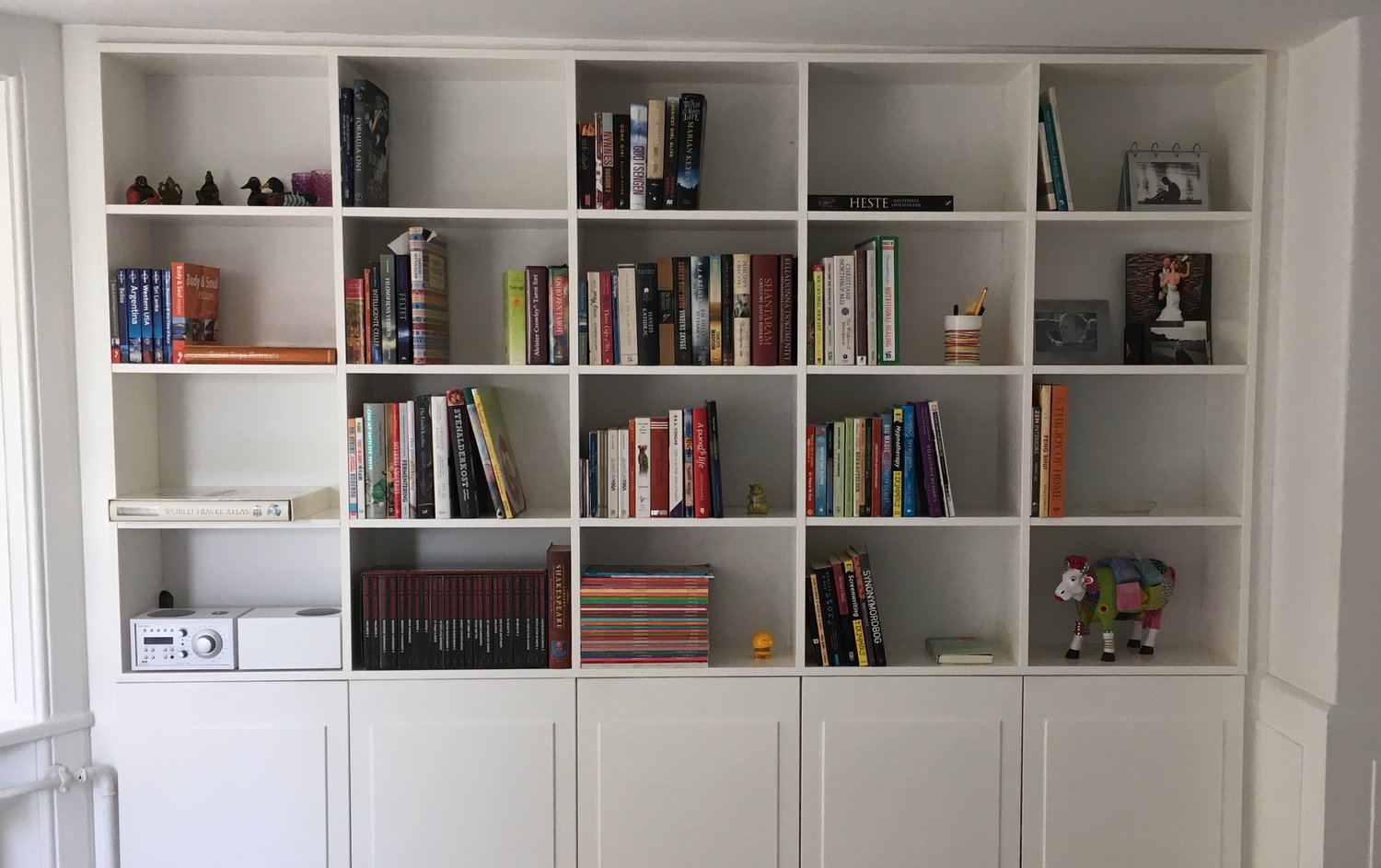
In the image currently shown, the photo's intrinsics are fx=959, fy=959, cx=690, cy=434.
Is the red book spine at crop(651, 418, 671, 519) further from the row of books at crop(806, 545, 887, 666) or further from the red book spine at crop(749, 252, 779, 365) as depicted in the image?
the row of books at crop(806, 545, 887, 666)

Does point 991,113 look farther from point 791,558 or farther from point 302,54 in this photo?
point 302,54

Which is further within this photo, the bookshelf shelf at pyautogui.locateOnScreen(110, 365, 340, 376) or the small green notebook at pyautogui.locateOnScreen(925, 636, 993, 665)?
the small green notebook at pyautogui.locateOnScreen(925, 636, 993, 665)

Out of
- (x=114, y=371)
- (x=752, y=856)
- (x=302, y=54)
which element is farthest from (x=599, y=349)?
(x=752, y=856)

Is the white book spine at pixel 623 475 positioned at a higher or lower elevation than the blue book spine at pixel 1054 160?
lower

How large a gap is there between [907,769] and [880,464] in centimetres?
73

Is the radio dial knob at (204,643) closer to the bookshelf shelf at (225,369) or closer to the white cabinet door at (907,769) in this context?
the bookshelf shelf at (225,369)

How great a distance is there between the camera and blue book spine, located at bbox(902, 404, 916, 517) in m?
2.29

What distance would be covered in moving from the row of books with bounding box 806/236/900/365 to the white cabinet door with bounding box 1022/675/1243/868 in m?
0.89

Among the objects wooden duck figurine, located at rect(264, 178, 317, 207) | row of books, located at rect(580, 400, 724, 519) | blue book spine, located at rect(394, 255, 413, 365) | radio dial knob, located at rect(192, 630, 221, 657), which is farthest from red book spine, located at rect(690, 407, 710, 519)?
radio dial knob, located at rect(192, 630, 221, 657)

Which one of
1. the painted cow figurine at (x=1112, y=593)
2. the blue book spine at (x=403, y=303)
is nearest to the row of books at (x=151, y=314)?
the blue book spine at (x=403, y=303)

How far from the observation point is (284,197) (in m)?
2.26

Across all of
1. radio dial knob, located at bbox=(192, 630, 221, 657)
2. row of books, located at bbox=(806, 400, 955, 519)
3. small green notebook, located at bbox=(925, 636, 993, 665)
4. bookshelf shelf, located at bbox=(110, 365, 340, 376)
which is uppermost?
bookshelf shelf, located at bbox=(110, 365, 340, 376)

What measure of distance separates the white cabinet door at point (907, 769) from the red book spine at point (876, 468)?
42 centimetres

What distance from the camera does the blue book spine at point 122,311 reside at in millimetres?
2217
